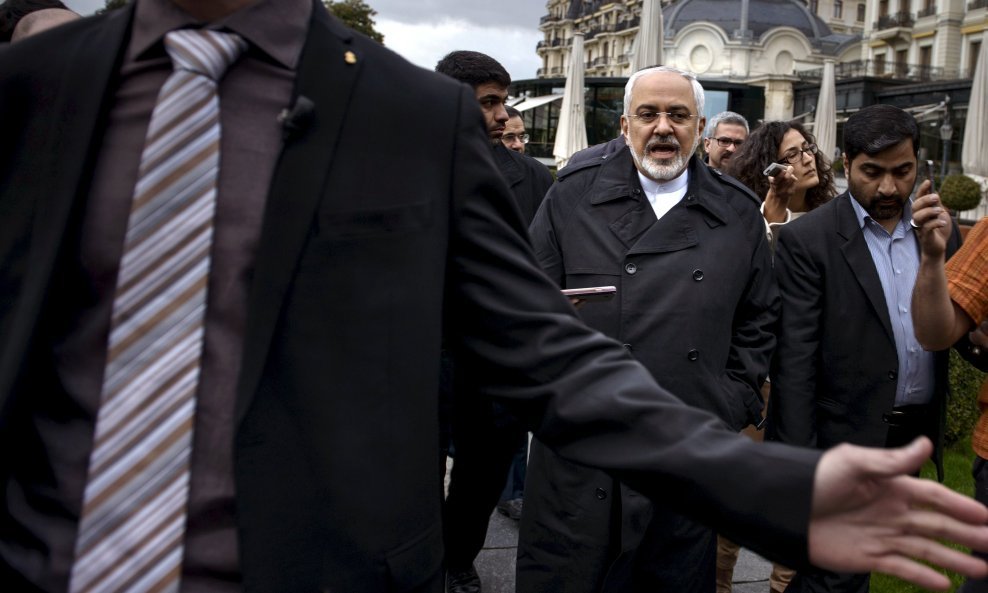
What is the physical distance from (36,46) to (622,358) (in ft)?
3.51

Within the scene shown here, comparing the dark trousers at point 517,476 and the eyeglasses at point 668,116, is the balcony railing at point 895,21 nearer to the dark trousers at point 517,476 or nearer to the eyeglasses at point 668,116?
the dark trousers at point 517,476

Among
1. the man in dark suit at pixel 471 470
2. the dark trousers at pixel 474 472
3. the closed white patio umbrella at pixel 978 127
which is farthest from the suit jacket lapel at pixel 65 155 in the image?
the closed white patio umbrella at pixel 978 127

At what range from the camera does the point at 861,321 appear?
3.95 metres

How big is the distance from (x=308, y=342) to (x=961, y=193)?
2708 cm

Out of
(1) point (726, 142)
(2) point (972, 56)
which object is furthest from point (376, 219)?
(2) point (972, 56)

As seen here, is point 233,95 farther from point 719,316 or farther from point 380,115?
point 719,316

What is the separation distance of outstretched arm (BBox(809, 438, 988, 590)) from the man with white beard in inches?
84.3

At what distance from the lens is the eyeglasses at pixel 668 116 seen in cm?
396

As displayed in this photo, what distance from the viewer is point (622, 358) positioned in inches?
65.4

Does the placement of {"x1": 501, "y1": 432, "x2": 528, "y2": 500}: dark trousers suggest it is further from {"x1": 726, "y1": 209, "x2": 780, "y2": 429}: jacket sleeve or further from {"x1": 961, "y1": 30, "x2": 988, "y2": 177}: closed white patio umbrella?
{"x1": 961, "y1": 30, "x2": 988, "y2": 177}: closed white patio umbrella

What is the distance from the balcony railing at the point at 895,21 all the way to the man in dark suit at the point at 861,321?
63514 mm

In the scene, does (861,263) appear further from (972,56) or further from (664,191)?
(972,56)

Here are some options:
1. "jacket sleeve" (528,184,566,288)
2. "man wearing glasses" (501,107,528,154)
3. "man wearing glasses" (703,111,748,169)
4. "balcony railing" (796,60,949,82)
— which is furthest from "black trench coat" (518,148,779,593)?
"balcony railing" (796,60,949,82)

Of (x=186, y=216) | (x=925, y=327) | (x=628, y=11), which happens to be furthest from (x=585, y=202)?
(x=628, y=11)
